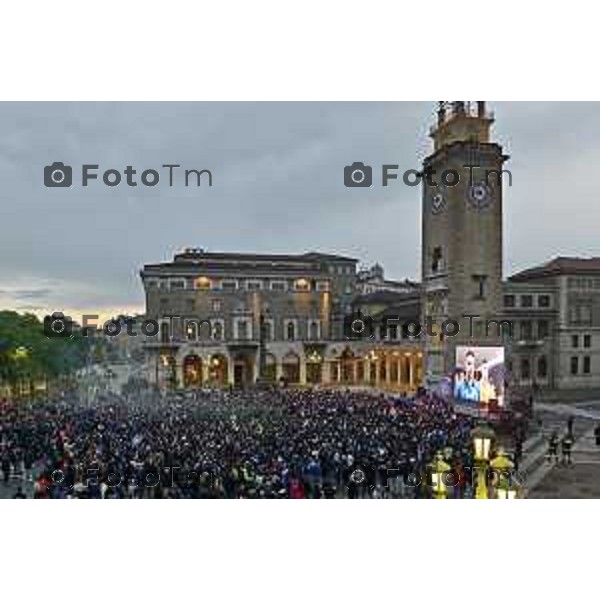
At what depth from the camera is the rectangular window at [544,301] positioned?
121 feet

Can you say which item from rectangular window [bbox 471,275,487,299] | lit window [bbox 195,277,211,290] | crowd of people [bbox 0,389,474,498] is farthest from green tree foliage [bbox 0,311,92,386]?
rectangular window [bbox 471,275,487,299]

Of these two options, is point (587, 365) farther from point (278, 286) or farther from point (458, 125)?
point (458, 125)

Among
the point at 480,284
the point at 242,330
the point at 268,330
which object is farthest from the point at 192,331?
the point at 480,284

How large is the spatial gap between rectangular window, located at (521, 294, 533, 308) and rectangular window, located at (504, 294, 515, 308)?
0.73 meters

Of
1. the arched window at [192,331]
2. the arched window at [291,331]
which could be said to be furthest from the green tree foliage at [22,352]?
the arched window at [291,331]

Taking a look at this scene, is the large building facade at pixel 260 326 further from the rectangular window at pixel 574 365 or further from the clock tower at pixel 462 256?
the rectangular window at pixel 574 365

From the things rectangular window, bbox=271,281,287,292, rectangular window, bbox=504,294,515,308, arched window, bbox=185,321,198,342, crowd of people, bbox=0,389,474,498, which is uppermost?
rectangular window, bbox=271,281,287,292

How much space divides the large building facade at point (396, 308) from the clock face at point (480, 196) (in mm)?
61

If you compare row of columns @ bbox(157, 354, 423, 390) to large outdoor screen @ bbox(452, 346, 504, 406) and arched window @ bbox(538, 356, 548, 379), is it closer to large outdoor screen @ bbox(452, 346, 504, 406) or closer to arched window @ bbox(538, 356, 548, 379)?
large outdoor screen @ bbox(452, 346, 504, 406)

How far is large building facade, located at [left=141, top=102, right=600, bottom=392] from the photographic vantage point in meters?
27.6

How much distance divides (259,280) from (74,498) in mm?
23958
